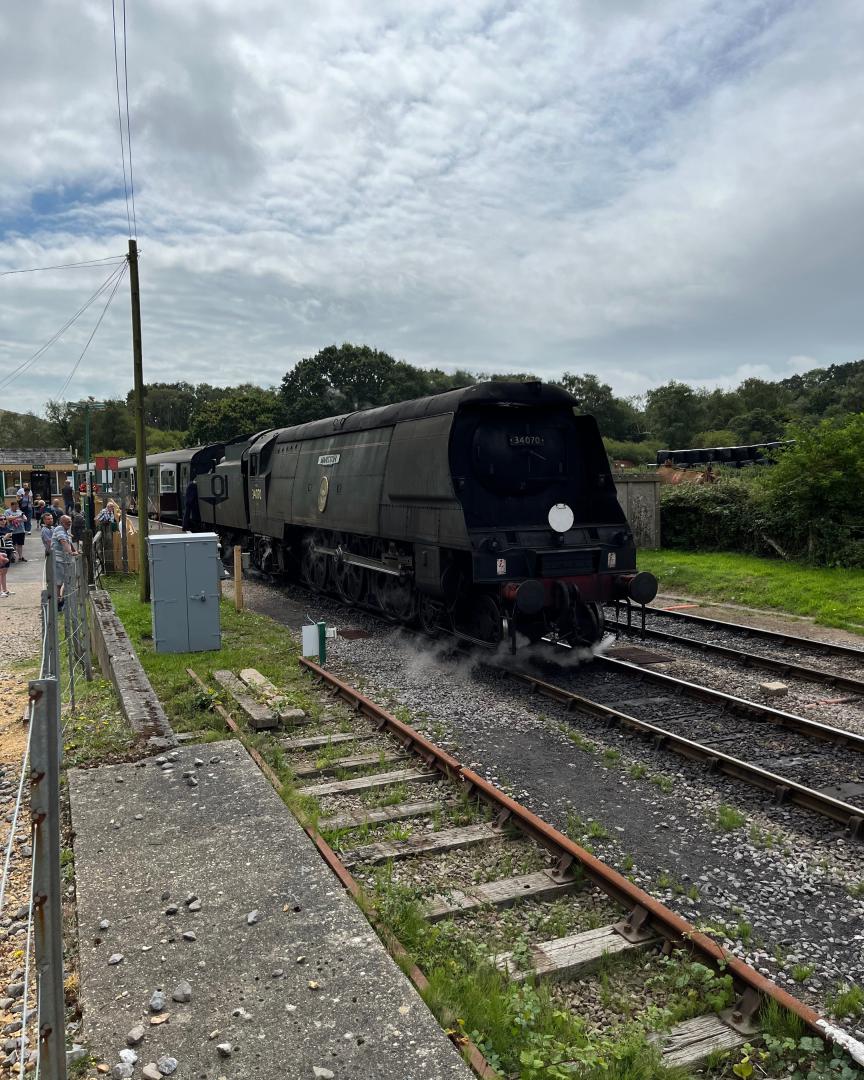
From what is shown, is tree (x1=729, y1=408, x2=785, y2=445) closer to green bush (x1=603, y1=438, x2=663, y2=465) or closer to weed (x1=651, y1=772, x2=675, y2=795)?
green bush (x1=603, y1=438, x2=663, y2=465)

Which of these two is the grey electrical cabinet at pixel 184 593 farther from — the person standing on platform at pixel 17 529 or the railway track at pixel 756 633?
the person standing on platform at pixel 17 529

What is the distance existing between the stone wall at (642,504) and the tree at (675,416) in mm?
47450

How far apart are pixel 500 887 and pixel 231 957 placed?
1526 millimetres

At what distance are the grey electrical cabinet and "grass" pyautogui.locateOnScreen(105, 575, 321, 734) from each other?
221 mm

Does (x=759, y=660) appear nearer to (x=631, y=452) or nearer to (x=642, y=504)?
(x=642, y=504)

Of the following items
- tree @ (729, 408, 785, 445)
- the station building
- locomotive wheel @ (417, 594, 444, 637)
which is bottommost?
locomotive wheel @ (417, 594, 444, 637)

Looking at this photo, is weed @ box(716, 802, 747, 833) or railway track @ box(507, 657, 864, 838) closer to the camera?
weed @ box(716, 802, 747, 833)

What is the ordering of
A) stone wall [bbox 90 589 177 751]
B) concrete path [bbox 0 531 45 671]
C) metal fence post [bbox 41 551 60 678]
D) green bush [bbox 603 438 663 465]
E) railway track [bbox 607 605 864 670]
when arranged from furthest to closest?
green bush [bbox 603 438 663 465], concrete path [bbox 0 531 45 671], railway track [bbox 607 605 864 670], stone wall [bbox 90 589 177 751], metal fence post [bbox 41 551 60 678]

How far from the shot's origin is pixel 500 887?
447 centimetres

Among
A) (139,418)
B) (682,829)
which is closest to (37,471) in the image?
(139,418)

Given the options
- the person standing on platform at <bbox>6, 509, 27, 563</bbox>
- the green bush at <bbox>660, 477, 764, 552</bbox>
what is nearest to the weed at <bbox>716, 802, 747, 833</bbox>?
the green bush at <bbox>660, 477, 764, 552</bbox>

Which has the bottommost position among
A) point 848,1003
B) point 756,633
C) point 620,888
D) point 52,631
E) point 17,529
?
point 848,1003

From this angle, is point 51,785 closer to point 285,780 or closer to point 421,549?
point 285,780

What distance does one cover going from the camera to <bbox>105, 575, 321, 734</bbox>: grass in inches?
312
